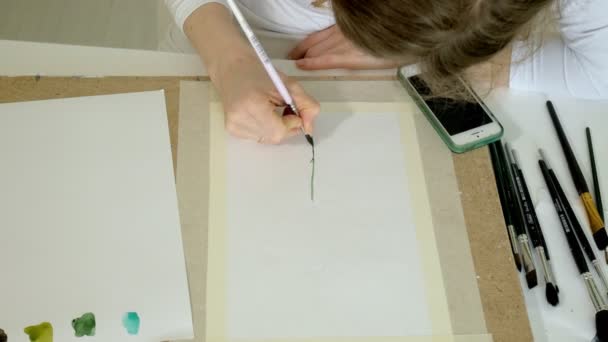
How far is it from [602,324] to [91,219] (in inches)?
21.0

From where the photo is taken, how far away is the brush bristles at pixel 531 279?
1.73ft

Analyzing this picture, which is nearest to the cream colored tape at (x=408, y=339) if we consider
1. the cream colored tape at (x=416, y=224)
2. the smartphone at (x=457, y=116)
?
the cream colored tape at (x=416, y=224)

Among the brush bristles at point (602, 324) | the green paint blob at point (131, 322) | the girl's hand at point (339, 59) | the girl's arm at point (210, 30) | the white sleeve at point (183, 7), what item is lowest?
the brush bristles at point (602, 324)

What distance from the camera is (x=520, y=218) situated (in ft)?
1.83

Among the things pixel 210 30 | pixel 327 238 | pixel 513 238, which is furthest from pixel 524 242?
pixel 210 30

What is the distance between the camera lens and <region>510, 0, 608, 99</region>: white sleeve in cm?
60

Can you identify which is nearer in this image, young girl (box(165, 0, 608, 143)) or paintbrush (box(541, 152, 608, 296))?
young girl (box(165, 0, 608, 143))

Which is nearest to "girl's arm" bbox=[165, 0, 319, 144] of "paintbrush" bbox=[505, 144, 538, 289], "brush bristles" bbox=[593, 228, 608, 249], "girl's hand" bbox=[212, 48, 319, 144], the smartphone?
"girl's hand" bbox=[212, 48, 319, 144]

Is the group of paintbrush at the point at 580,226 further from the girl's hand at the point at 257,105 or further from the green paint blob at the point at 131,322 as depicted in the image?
the green paint blob at the point at 131,322

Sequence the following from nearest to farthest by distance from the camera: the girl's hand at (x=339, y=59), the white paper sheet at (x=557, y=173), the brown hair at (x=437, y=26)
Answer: the brown hair at (x=437, y=26) < the white paper sheet at (x=557, y=173) < the girl's hand at (x=339, y=59)

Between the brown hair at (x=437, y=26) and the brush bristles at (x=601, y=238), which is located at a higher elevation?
the brown hair at (x=437, y=26)

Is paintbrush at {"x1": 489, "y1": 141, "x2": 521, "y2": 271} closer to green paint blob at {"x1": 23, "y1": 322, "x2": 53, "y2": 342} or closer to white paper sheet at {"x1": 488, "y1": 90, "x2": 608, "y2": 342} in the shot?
white paper sheet at {"x1": 488, "y1": 90, "x2": 608, "y2": 342}

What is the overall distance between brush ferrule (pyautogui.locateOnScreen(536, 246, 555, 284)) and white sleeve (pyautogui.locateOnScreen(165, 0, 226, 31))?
50 cm

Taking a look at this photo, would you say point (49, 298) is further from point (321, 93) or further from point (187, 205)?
point (321, 93)
